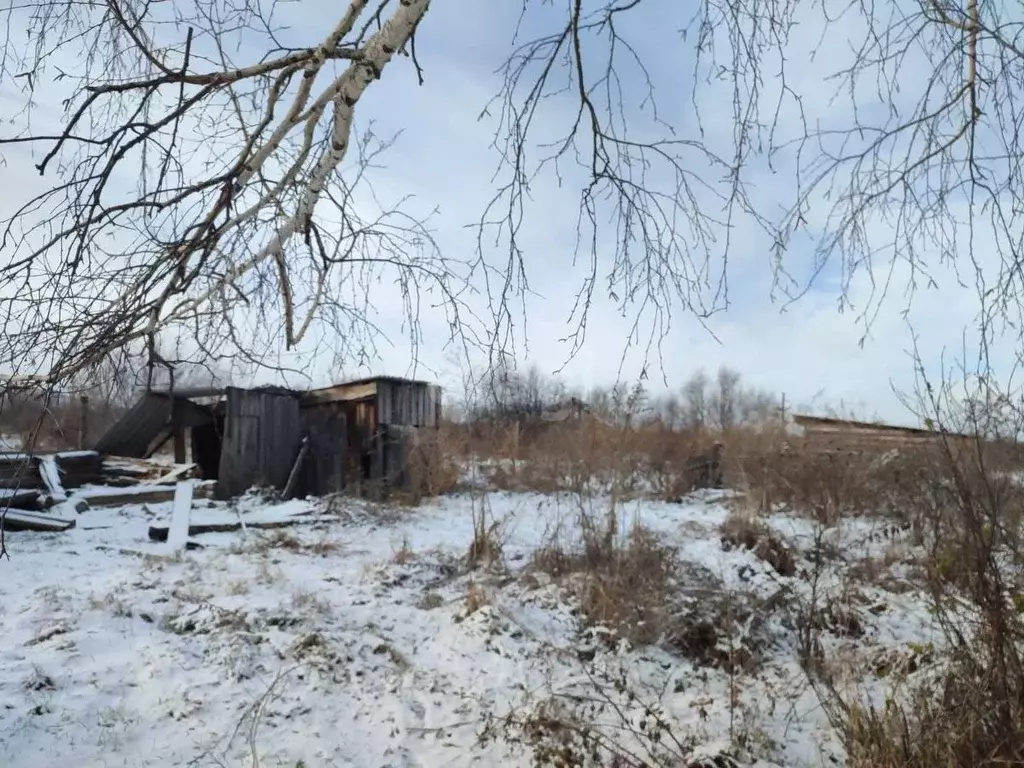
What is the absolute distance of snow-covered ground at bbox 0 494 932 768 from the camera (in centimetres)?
375

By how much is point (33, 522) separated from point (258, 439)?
3865mm

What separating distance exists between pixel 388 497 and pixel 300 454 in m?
1.67

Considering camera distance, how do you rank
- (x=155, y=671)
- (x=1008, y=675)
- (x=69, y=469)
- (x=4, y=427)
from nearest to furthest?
(x=4, y=427), (x=1008, y=675), (x=155, y=671), (x=69, y=469)

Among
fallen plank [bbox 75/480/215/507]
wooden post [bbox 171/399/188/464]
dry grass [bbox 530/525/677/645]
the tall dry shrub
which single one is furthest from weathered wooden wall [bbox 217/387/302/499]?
the tall dry shrub

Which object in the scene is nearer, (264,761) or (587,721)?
(264,761)

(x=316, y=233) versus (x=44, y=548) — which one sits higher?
(x=316, y=233)

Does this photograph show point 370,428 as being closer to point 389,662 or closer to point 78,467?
point 78,467

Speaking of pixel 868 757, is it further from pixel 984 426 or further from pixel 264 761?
pixel 264 761

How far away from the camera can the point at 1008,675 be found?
2775 mm

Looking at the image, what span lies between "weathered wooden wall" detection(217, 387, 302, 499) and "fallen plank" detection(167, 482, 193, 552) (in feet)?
2.96

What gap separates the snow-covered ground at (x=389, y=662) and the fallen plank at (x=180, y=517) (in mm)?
408

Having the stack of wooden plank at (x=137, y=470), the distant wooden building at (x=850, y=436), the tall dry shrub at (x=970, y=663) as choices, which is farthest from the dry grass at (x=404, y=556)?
the stack of wooden plank at (x=137, y=470)

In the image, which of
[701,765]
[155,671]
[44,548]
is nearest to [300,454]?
[44,548]

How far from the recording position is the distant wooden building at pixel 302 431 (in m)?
11.6
